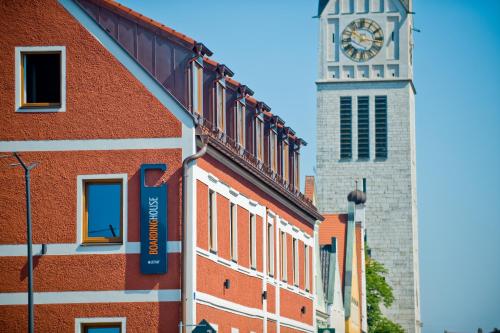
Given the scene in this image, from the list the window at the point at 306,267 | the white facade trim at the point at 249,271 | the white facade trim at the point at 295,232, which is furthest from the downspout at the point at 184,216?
the window at the point at 306,267

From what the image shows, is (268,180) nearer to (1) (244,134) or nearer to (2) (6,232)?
(1) (244,134)

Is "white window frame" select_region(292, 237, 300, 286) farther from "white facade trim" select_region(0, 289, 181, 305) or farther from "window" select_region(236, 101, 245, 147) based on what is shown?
"white facade trim" select_region(0, 289, 181, 305)

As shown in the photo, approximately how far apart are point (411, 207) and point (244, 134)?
110 metres

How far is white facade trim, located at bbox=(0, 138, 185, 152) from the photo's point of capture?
109ft

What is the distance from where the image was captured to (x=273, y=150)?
47031 millimetres

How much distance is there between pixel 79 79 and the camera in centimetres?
3381

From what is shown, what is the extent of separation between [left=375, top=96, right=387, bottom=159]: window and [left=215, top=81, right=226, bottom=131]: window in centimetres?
11260

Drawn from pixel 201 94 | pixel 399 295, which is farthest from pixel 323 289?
A: pixel 399 295

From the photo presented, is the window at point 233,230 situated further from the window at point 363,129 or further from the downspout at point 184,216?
the window at point 363,129

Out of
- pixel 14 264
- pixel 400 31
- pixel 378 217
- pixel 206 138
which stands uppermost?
pixel 400 31

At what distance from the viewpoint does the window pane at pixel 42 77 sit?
34.2 meters

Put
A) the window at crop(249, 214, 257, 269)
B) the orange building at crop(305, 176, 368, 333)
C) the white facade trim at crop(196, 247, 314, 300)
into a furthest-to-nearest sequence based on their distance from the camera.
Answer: the orange building at crop(305, 176, 368, 333) → the window at crop(249, 214, 257, 269) → the white facade trim at crop(196, 247, 314, 300)

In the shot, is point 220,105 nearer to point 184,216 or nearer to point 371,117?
point 184,216

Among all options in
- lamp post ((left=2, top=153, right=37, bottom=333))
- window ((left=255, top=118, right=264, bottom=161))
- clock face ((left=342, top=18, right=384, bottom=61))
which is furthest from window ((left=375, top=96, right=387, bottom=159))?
lamp post ((left=2, top=153, right=37, bottom=333))
